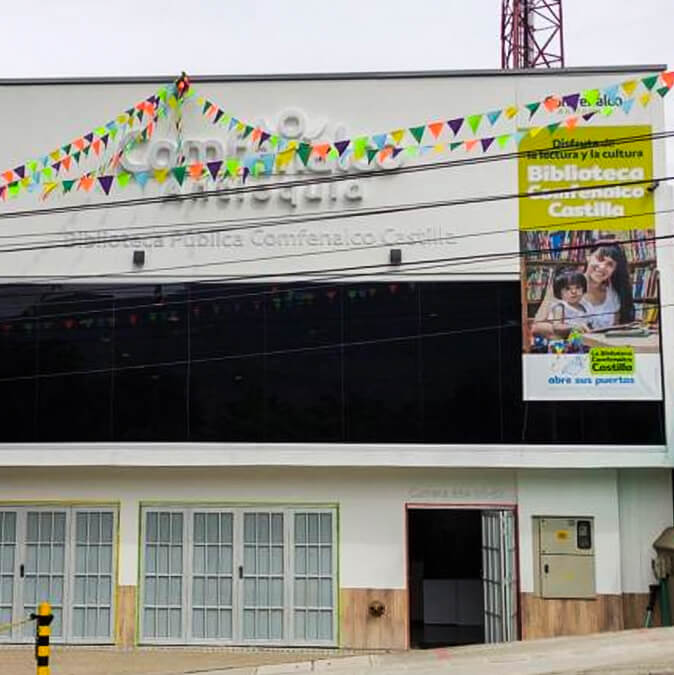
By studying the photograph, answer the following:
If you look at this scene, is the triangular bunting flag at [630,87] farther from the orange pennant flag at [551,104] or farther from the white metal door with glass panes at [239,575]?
the white metal door with glass panes at [239,575]

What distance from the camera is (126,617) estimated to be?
48.3ft

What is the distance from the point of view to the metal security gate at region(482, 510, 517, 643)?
47.2 feet

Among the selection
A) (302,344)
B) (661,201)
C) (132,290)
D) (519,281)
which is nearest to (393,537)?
(302,344)

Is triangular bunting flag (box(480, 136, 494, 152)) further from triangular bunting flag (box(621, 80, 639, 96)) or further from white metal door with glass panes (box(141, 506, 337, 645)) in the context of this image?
white metal door with glass panes (box(141, 506, 337, 645))

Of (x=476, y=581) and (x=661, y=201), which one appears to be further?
(x=476, y=581)

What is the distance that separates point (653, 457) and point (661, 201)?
3776 mm

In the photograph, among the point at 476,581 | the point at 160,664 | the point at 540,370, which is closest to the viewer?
the point at 160,664

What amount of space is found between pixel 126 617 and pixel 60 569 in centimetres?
126

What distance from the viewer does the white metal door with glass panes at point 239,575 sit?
14609mm

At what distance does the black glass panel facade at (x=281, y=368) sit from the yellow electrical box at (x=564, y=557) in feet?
4.13

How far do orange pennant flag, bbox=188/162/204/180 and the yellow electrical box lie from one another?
7.23 metres

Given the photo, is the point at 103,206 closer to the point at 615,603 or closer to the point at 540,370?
the point at 540,370

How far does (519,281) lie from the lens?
48.4ft

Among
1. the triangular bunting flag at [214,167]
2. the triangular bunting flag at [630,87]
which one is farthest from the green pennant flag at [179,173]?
the triangular bunting flag at [630,87]
